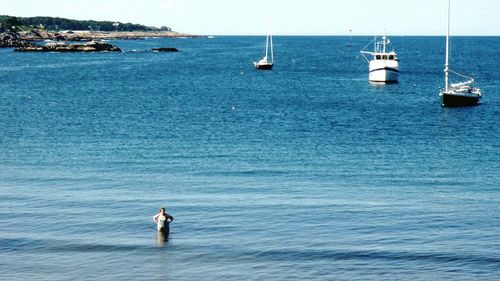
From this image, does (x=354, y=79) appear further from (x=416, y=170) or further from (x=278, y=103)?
(x=416, y=170)

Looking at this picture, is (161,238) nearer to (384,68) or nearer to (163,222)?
(163,222)

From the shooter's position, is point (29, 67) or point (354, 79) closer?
point (354, 79)

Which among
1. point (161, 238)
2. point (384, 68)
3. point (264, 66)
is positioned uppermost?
point (264, 66)

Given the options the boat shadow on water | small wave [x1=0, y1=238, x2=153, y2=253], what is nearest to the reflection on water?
the boat shadow on water

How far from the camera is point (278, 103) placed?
9988cm

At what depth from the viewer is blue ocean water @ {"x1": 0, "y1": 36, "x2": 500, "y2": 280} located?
3178 centimetres

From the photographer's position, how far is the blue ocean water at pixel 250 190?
31.8m

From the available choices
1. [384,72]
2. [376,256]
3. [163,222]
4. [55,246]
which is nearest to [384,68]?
[384,72]

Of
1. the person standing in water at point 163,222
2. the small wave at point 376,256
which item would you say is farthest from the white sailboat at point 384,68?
the small wave at point 376,256

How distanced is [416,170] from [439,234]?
665 inches

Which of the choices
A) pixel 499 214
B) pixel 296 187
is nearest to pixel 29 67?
pixel 296 187

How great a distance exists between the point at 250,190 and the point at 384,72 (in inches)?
3408

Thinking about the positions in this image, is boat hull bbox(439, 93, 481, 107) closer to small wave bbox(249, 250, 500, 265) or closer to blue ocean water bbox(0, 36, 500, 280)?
blue ocean water bbox(0, 36, 500, 280)

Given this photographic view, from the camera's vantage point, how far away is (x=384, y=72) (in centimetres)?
12719
